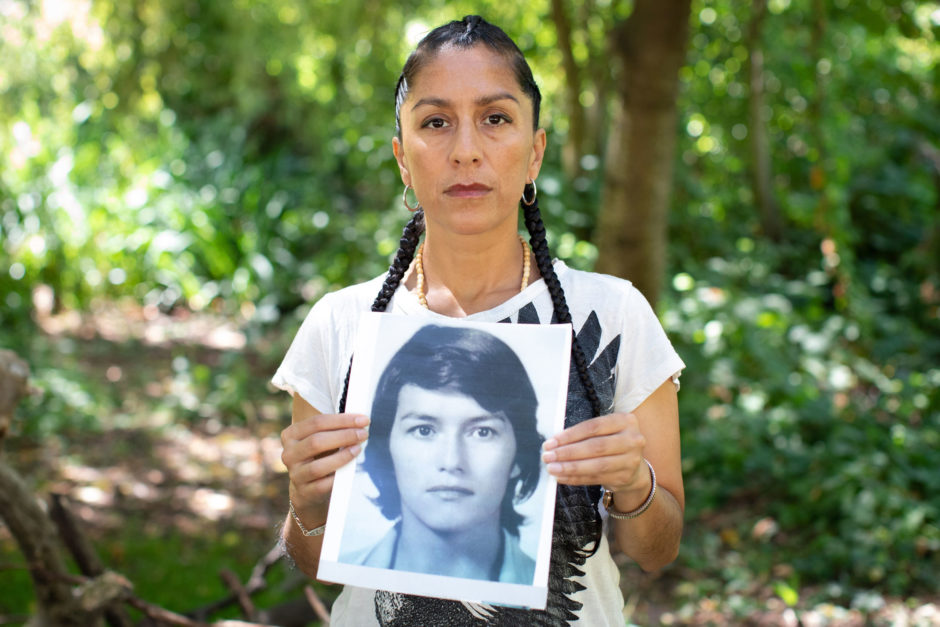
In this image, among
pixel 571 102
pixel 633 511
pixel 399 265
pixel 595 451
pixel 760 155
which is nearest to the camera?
pixel 595 451

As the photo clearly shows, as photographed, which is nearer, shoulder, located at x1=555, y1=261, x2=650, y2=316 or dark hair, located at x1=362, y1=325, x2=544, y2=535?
dark hair, located at x1=362, y1=325, x2=544, y2=535

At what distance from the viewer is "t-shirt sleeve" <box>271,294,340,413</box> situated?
1550 millimetres

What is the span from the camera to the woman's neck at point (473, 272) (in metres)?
1.54

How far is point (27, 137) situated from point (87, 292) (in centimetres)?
153

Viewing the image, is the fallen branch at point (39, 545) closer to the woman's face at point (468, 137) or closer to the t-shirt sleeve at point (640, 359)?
the woman's face at point (468, 137)

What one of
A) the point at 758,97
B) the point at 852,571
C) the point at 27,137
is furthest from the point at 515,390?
the point at 27,137

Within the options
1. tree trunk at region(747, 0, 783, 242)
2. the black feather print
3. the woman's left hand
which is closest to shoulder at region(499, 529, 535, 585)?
the woman's left hand

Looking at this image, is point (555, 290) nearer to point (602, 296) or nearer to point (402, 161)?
point (602, 296)

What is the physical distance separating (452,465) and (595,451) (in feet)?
0.72

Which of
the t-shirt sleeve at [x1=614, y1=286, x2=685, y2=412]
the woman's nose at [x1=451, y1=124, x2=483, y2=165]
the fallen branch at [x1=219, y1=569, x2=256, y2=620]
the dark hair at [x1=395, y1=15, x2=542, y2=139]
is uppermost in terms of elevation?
the dark hair at [x1=395, y1=15, x2=542, y2=139]

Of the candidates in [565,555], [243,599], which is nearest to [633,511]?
[565,555]

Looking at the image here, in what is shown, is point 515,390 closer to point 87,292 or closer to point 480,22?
point 480,22

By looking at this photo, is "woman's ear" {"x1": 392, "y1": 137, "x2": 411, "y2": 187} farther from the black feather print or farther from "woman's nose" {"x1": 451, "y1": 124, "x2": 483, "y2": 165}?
the black feather print

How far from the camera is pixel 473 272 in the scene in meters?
1.57
